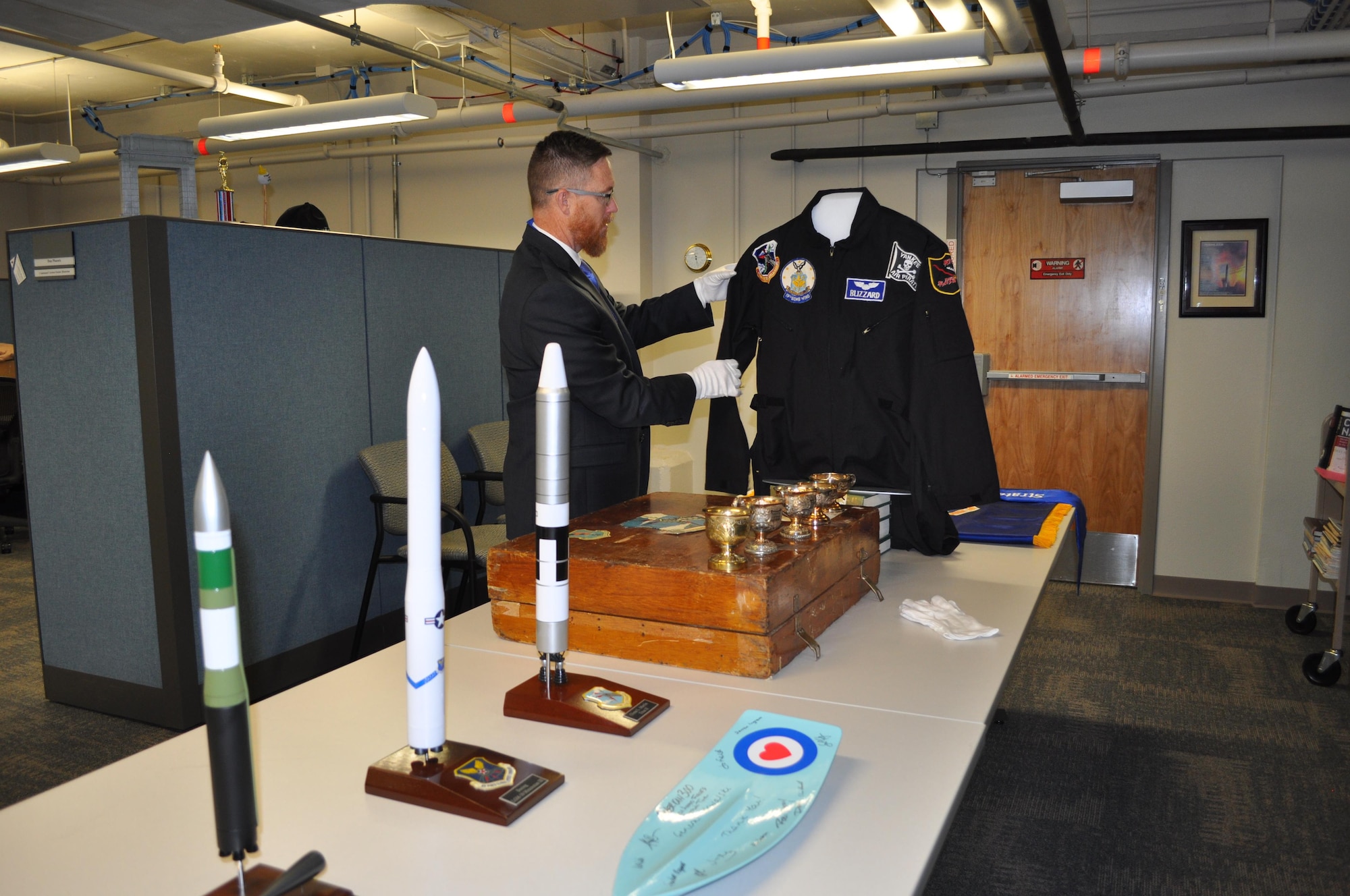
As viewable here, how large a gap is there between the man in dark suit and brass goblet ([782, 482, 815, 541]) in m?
0.55

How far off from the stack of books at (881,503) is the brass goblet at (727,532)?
1.71ft

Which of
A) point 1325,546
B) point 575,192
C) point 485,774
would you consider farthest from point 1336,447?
point 485,774

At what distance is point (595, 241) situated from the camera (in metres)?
2.50

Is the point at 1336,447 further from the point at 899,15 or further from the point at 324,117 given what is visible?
the point at 324,117

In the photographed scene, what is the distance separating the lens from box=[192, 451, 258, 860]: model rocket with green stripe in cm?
79

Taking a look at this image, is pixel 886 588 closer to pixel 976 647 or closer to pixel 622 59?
pixel 976 647

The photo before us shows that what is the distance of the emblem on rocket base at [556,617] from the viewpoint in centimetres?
117

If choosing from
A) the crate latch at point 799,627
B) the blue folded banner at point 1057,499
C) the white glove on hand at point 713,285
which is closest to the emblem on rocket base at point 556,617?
the crate latch at point 799,627

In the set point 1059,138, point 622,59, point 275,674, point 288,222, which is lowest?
point 275,674

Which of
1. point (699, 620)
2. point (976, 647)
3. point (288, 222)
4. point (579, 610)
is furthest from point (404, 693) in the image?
point (288, 222)

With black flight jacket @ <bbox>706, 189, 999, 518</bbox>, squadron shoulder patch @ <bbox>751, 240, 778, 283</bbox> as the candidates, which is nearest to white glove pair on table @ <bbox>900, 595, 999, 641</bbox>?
black flight jacket @ <bbox>706, 189, 999, 518</bbox>

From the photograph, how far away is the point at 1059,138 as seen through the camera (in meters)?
4.92

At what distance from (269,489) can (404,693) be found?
7.35ft

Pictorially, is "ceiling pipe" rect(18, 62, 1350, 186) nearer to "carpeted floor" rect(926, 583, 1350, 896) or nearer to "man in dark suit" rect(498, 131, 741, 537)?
"carpeted floor" rect(926, 583, 1350, 896)
